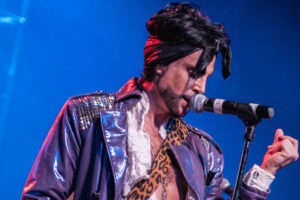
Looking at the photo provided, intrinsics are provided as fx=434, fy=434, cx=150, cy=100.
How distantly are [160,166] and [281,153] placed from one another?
651 millimetres

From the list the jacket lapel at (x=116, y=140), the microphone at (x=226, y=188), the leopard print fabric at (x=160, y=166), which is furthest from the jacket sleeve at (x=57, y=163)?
the microphone at (x=226, y=188)

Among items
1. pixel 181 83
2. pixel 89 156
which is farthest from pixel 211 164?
pixel 89 156

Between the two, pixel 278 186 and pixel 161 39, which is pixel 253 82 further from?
pixel 161 39

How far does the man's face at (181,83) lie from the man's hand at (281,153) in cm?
49

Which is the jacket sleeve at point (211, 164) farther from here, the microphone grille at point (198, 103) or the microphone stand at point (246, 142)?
the microphone stand at point (246, 142)

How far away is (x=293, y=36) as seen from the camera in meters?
4.24

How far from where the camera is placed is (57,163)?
84.3 inches

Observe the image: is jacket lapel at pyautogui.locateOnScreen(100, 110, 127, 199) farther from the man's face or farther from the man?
the man's face

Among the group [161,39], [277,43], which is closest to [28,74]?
[161,39]

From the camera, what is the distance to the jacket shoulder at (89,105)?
228 cm

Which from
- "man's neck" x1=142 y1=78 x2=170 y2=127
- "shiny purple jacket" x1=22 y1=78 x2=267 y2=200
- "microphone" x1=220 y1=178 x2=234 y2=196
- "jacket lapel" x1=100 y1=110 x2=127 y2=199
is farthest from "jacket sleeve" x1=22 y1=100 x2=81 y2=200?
"microphone" x1=220 y1=178 x2=234 y2=196

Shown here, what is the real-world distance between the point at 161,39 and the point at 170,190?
2.87 feet

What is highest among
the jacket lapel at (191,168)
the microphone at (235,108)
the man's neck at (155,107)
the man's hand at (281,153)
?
the man's neck at (155,107)

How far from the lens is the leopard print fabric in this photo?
2.25 m
